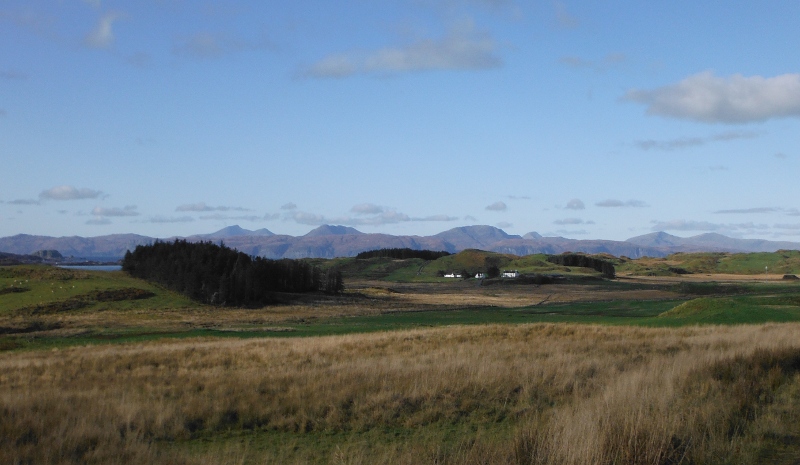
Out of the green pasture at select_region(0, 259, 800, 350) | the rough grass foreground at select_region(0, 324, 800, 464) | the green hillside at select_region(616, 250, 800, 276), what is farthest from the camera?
the green hillside at select_region(616, 250, 800, 276)

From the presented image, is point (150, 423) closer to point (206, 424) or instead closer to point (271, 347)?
point (206, 424)

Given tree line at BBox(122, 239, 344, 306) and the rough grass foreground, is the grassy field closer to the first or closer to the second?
the rough grass foreground

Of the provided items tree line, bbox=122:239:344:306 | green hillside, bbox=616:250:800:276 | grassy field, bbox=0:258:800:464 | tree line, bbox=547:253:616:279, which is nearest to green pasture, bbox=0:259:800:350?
tree line, bbox=122:239:344:306

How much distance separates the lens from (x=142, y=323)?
47.0 metres

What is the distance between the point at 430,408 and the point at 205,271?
60.3 metres

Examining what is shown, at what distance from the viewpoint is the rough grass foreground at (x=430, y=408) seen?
7988 mm

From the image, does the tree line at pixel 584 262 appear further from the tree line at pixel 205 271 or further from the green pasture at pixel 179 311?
the tree line at pixel 205 271

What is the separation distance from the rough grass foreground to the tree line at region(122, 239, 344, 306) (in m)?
49.3

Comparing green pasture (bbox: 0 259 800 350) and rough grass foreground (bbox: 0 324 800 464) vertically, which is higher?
rough grass foreground (bbox: 0 324 800 464)

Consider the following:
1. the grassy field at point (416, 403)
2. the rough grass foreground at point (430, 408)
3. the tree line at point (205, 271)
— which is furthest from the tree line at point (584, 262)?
the rough grass foreground at point (430, 408)

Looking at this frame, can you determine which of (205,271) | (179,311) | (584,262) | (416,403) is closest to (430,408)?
(416,403)

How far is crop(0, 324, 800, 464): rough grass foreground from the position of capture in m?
7.99

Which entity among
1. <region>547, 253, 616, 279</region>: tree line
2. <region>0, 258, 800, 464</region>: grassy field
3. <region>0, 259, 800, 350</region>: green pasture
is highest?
<region>547, 253, 616, 279</region>: tree line

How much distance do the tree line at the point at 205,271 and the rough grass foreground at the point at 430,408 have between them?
4927 cm
